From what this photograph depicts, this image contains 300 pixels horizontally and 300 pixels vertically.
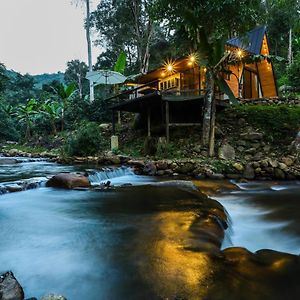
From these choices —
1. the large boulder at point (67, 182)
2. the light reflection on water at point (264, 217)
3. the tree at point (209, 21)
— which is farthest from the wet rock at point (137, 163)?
the light reflection on water at point (264, 217)

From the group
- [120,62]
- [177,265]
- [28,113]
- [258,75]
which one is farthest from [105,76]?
[177,265]

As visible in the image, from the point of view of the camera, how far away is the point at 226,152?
47.5 feet

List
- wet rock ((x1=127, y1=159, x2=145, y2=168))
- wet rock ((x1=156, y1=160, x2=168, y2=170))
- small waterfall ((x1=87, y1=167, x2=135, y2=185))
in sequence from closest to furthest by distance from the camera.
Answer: small waterfall ((x1=87, y1=167, x2=135, y2=185)) → wet rock ((x1=156, y1=160, x2=168, y2=170)) → wet rock ((x1=127, y1=159, x2=145, y2=168))

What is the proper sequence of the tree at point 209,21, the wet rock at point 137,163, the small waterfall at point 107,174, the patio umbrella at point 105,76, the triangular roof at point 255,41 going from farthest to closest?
the triangular roof at point 255,41
the patio umbrella at point 105,76
the tree at point 209,21
the wet rock at point 137,163
the small waterfall at point 107,174

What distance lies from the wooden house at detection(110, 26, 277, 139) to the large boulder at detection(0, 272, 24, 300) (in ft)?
43.1

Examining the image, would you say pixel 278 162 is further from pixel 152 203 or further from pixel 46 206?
pixel 46 206

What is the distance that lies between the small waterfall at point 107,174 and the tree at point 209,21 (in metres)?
4.18

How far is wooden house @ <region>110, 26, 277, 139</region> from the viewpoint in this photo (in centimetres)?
1708

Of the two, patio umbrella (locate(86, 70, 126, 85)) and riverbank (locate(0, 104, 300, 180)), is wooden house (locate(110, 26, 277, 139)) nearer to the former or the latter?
patio umbrella (locate(86, 70, 126, 85))

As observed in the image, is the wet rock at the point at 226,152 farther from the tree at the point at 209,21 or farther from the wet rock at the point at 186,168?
the wet rock at the point at 186,168

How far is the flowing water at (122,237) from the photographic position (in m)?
3.29

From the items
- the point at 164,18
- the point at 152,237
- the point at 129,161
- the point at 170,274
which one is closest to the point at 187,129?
the point at 129,161

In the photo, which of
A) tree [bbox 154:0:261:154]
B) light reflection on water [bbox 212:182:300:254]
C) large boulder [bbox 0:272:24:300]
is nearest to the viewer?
large boulder [bbox 0:272:24:300]

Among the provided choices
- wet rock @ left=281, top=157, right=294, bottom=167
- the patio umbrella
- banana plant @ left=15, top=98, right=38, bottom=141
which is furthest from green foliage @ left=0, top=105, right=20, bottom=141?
wet rock @ left=281, top=157, right=294, bottom=167
